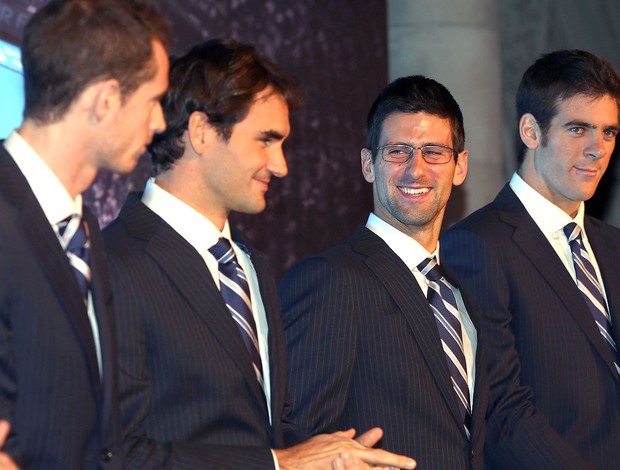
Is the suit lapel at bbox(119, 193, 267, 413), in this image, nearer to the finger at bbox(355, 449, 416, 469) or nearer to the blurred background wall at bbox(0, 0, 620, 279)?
the finger at bbox(355, 449, 416, 469)

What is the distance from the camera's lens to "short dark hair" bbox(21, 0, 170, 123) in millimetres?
2168

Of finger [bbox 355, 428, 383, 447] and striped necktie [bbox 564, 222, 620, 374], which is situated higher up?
striped necktie [bbox 564, 222, 620, 374]

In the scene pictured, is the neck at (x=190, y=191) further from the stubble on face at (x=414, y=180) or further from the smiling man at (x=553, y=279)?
the smiling man at (x=553, y=279)

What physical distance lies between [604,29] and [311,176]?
217 centimetres

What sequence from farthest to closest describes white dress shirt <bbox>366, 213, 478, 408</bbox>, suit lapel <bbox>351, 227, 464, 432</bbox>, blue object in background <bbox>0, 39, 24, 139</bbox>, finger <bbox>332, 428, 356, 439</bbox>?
blue object in background <bbox>0, 39, 24, 139</bbox>, white dress shirt <bbox>366, 213, 478, 408</bbox>, suit lapel <bbox>351, 227, 464, 432</bbox>, finger <bbox>332, 428, 356, 439</bbox>

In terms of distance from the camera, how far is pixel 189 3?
5.17m

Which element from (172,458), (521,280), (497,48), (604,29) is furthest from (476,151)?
(172,458)

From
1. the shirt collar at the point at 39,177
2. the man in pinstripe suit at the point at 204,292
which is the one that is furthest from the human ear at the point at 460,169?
the shirt collar at the point at 39,177

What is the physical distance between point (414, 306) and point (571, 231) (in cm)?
81

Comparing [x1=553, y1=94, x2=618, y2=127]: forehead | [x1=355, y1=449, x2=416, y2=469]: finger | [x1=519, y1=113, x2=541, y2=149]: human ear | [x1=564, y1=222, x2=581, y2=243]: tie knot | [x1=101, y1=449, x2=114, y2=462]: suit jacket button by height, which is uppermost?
[x1=553, y1=94, x2=618, y2=127]: forehead

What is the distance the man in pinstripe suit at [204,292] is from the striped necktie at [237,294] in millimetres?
22

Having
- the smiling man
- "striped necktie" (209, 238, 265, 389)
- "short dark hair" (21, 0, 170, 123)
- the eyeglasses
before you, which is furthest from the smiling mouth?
"short dark hair" (21, 0, 170, 123)

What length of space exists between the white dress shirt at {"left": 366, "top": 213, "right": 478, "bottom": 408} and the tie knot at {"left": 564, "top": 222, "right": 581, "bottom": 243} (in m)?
0.55

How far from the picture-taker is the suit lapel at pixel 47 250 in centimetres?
209
